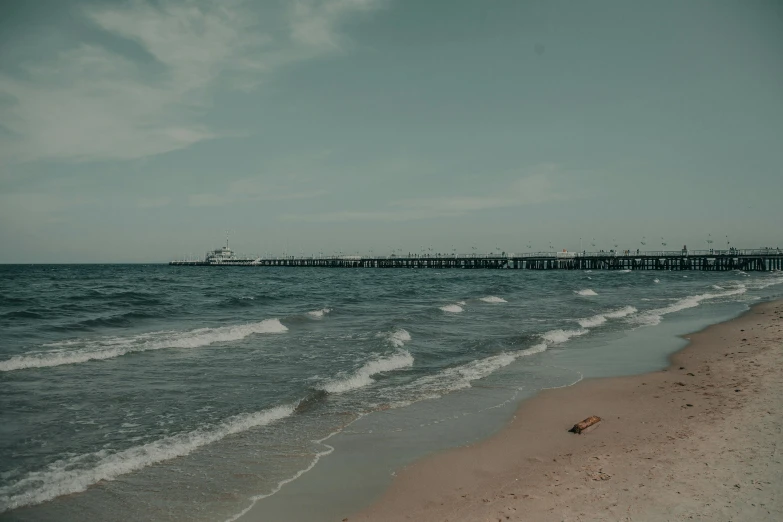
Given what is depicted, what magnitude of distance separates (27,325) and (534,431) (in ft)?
76.5

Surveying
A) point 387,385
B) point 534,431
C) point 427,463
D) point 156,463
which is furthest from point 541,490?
point 387,385

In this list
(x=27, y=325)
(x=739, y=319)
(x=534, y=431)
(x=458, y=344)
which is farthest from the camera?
(x=739, y=319)

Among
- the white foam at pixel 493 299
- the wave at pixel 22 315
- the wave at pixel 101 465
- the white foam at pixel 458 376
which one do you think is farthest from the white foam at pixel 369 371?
the white foam at pixel 493 299

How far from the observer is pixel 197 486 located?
6906 millimetres

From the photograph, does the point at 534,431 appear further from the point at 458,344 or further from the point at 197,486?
the point at 458,344

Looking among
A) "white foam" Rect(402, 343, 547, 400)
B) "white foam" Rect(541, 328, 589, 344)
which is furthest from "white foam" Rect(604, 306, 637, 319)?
"white foam" Rect(402, 343, 547, 400)

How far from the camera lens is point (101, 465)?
24.7 ft

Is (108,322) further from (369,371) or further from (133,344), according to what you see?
(369,371)

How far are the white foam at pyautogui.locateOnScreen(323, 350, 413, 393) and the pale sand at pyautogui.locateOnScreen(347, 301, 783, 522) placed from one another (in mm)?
4236

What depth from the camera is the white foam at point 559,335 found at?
1958cm

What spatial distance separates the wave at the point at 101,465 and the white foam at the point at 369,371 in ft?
9.55

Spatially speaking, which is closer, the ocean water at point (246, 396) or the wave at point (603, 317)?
the ocean water at point (246, 396)

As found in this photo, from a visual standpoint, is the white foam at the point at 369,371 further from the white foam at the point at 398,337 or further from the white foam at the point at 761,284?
the white foam at the point at 761,284

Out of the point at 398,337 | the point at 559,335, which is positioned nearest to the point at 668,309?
the point at 559,335
